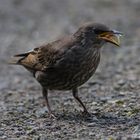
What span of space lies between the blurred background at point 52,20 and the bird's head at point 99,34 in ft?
16.4

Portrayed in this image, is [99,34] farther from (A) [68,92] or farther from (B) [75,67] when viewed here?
(A) [68,92]

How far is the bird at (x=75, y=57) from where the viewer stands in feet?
30.0

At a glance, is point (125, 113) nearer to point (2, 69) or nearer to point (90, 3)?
point (2, 69)

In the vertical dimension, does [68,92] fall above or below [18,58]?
below

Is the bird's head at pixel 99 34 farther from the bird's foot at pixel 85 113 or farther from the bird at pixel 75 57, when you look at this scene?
the bird's foot at pixel 85 113

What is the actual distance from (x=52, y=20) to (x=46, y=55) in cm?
906

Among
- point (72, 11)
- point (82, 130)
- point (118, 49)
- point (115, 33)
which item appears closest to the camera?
point (82, 130)

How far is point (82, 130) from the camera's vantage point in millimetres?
8641

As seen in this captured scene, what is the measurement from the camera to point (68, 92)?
38.5ft

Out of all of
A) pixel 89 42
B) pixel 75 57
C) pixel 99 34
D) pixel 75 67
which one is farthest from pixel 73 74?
pixel 99 34

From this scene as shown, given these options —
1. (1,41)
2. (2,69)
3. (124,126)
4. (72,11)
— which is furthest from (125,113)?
(72,11)

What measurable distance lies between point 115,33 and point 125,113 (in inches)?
49.4

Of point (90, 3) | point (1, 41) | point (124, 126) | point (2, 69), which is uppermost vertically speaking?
point (90, 3)

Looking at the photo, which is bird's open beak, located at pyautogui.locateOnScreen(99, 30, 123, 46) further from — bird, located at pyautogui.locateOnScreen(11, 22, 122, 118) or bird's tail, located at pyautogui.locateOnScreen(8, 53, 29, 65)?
bird's tail, located at pyautogui.locateOnScreen(8, 53, 29, 65)
